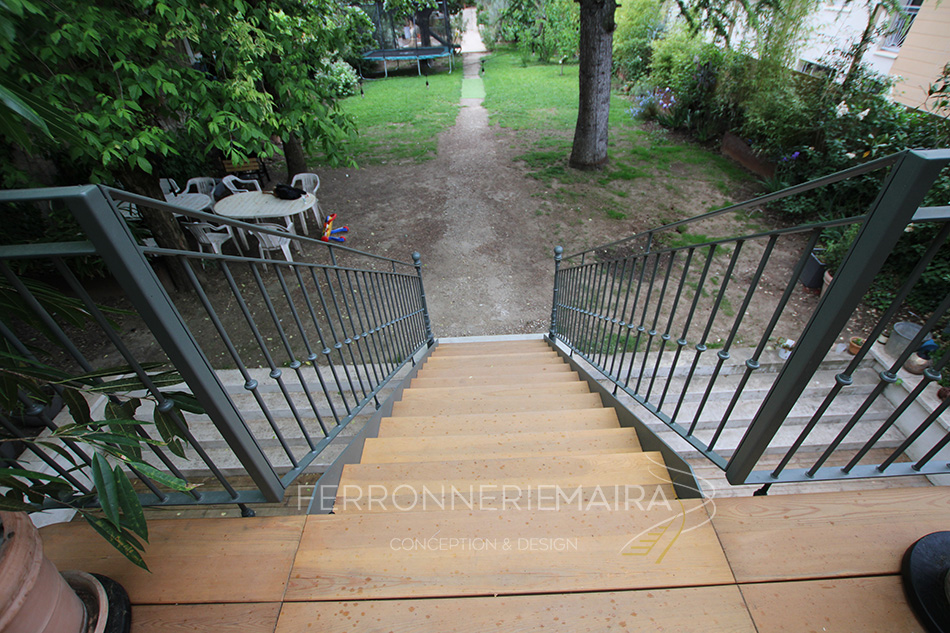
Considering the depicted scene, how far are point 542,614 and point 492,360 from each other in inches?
98.7

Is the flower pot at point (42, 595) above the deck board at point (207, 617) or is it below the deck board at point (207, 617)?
above

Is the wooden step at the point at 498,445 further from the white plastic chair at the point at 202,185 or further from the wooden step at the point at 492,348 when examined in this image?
the white plastic chair at the point at 202,185

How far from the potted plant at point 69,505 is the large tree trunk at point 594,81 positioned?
8.39 m

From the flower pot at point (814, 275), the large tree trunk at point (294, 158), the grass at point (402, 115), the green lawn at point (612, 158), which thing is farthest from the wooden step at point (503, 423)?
the grass at point (402, 115)

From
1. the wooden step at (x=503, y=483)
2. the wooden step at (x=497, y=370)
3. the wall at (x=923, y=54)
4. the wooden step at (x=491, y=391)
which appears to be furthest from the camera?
Answer: the wall at (x=923, y=54)

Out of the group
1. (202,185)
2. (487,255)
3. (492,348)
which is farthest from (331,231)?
(492,348)

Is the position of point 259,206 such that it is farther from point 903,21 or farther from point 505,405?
point 903,21

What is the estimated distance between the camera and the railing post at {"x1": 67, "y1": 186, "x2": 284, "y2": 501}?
32.0 inches

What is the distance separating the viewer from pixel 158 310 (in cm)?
95

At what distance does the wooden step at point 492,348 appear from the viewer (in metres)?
4.18

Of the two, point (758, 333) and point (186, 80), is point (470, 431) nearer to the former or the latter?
point (186, 80)

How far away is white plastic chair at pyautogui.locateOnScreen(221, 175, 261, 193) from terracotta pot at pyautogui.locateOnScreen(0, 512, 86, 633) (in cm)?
603

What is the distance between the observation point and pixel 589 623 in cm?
107

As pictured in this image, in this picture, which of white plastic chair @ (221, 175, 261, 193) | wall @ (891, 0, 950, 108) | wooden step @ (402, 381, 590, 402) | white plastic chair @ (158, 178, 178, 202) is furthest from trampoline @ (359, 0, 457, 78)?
wooden step @ (402, 381, 590, 402)
